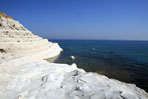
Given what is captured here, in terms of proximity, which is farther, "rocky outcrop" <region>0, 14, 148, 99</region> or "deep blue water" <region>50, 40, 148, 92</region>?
"deep blue water" <region>50, 40, 148, 92</region>

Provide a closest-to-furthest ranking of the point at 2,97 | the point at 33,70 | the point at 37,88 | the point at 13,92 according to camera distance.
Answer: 1. the point at 2,97
2. the point at 13,92
3. the point at 37,88
4. the point at 33,70

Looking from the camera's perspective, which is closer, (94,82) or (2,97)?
(2,97)

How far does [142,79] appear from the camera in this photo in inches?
554

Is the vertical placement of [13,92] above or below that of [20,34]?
below

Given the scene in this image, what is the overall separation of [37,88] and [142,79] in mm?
13507

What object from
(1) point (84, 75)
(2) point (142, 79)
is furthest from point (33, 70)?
(2) point (142, 79)

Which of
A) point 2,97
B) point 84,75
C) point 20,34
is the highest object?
point 20,34

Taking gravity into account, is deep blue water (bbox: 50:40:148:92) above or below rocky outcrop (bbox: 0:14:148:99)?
→ below

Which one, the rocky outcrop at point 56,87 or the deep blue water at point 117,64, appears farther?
the deep blue water at point 117,64

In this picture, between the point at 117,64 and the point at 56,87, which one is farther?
the point at 117,64

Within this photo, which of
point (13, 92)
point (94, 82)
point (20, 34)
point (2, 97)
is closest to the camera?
point (2, 97)

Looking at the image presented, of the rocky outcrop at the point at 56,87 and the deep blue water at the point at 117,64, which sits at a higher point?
the rocky outcrop at the point at 56,87

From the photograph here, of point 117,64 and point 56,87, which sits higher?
point 56,87

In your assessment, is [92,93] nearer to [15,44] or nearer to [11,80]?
[11,80]
